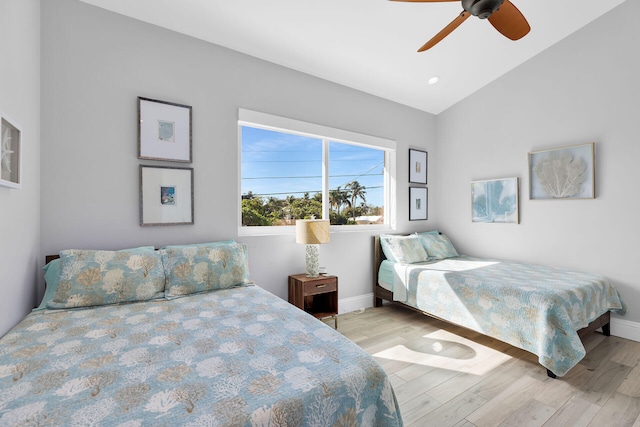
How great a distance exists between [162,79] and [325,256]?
7.41 ft

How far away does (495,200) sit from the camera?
12.4 feet

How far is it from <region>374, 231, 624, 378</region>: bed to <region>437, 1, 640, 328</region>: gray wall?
0.31m

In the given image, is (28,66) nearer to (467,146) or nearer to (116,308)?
(116,308)

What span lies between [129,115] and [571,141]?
420cm

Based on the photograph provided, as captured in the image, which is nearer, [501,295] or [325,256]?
[501,295]

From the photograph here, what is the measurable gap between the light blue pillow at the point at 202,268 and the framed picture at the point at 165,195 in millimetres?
325

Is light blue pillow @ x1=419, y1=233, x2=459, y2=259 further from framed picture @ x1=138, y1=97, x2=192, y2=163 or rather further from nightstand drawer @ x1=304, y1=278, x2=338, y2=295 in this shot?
framed picture @ x1=138, y1=97, x2=192, y2=163

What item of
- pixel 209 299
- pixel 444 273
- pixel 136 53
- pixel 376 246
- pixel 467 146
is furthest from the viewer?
pixel 467 146

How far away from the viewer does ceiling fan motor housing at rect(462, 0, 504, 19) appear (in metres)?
1.57

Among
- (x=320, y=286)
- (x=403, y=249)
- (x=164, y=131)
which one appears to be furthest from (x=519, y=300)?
(x=164, y=131)

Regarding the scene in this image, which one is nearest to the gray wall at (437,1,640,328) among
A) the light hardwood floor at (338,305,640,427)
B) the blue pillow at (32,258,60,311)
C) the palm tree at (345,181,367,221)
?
the light hardwood floor at (338,305,640,427)

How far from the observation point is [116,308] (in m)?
1.79

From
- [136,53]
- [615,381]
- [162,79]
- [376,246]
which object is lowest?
[615,381]

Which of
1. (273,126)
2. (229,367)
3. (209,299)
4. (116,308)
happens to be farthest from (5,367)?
(273,126)
